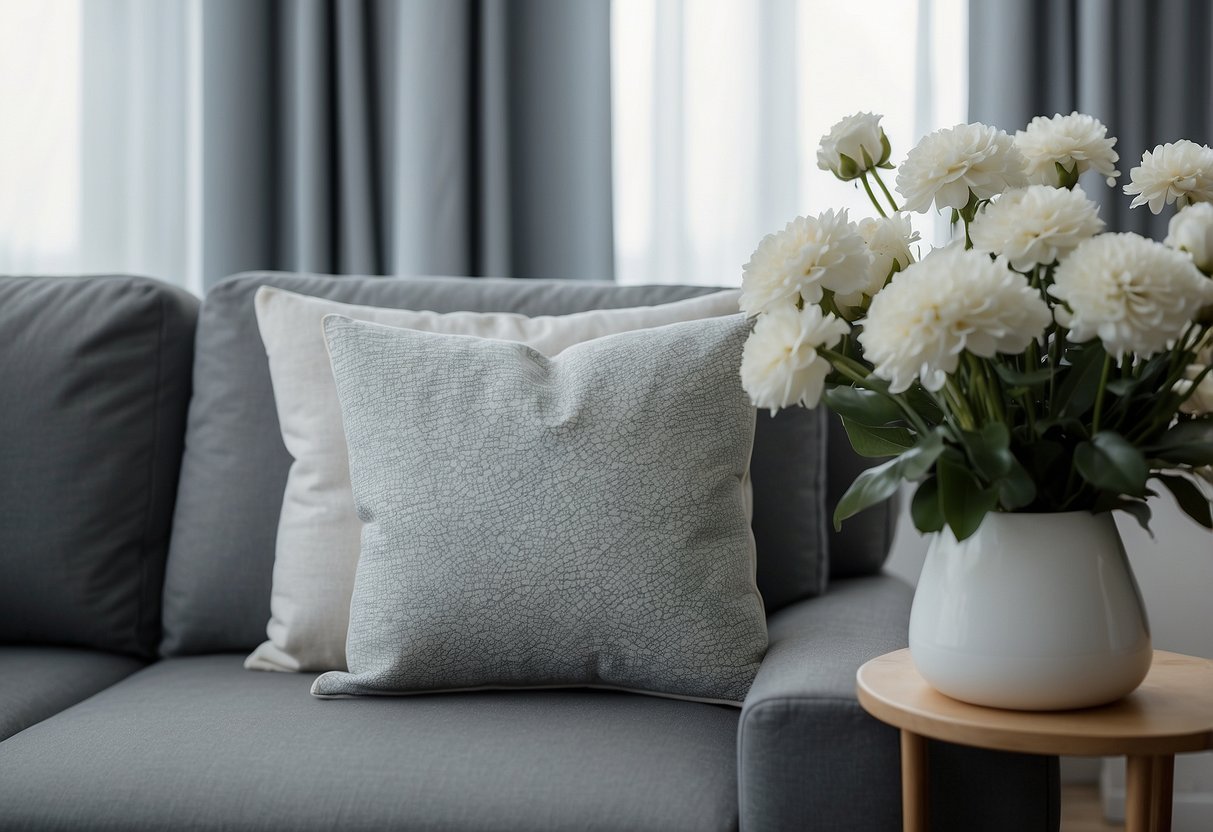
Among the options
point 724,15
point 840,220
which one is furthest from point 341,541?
point 724,15

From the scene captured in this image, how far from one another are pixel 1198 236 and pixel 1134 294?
0.34 ft

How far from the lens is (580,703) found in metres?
1.14

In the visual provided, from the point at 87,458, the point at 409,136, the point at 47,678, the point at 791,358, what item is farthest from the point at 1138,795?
the point at 409,136

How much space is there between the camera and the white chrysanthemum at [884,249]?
908mm

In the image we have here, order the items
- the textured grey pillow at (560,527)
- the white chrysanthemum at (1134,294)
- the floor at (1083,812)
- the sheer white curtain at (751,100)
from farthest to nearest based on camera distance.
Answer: the sheer white curtain at (751,100)
the floor at (1083,812)
the textured grey pillow at (560,527)
the white chrysanthemum at (1134,294)

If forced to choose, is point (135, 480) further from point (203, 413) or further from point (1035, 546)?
point (1035, 546)

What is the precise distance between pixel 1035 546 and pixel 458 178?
1374 millimetres

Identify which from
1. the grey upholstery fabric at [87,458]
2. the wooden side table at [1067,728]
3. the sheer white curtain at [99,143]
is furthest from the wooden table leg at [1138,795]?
the sheer white curtain at [99,143]

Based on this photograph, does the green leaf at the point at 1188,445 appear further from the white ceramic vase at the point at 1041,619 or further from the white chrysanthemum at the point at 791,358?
the white chrysanthemum at the point at 791,358

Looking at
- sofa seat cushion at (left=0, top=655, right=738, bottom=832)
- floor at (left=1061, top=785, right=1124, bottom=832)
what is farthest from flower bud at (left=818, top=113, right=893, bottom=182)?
floor at (left=1061, top=785, right=1124, bottom=832)

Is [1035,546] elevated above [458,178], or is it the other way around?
[458,178]

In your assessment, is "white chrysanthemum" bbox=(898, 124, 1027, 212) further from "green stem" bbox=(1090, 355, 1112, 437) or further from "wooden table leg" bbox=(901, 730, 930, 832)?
"wooden table leg" bbox=(901, 730, 930, 832)

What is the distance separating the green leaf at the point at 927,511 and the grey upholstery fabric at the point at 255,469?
52 centimetres

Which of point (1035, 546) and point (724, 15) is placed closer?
point (1035, 546)
